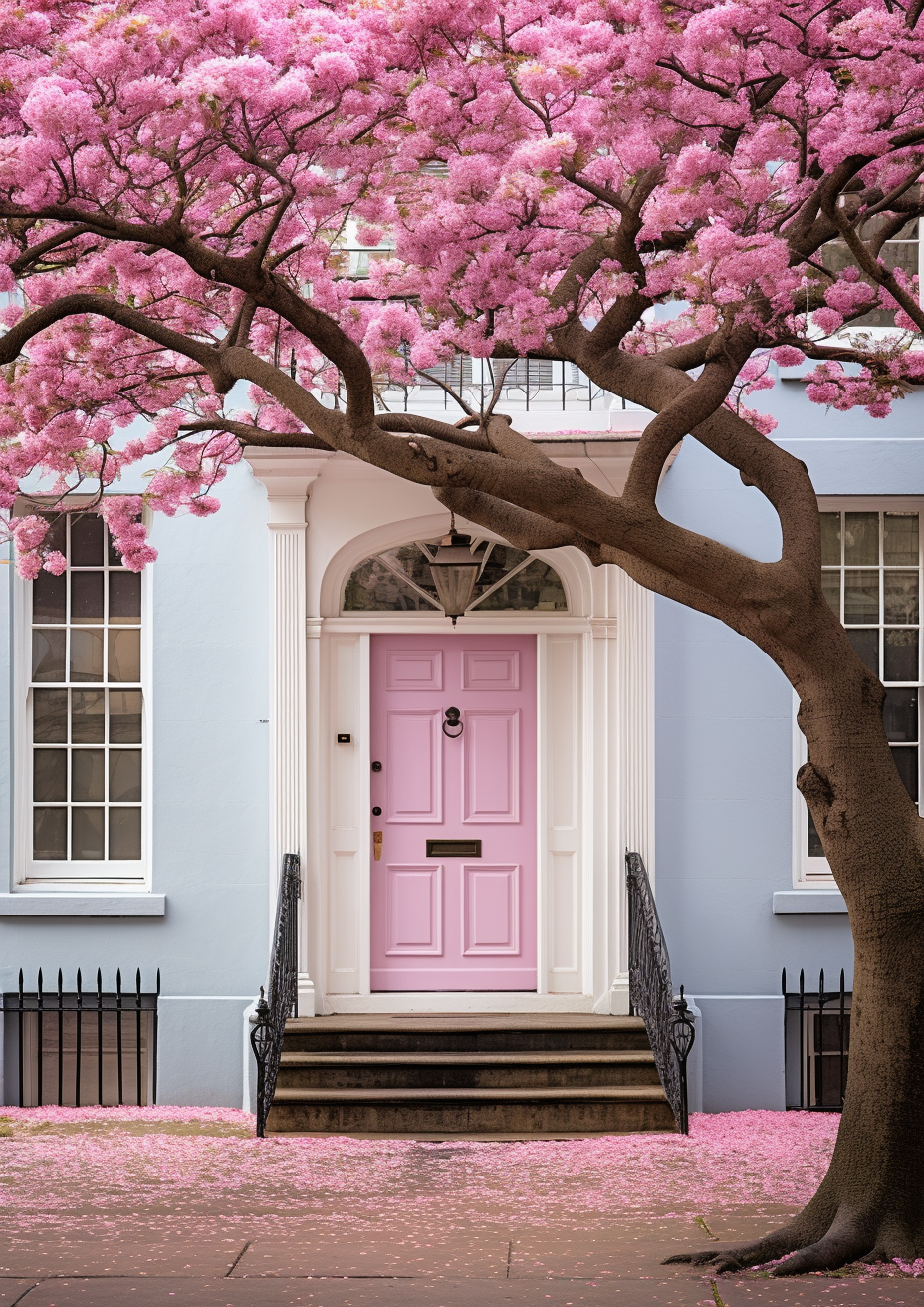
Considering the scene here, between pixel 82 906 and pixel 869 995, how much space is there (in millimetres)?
5532

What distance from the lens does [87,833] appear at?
9523 millimetres

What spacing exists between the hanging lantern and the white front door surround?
429 millimetres

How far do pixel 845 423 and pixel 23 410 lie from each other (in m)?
5.29

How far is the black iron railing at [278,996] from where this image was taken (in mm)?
7727

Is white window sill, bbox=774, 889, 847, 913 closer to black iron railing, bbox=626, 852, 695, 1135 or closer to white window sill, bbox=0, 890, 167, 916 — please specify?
black iron railing, bbox=626, 852, 695, 1135

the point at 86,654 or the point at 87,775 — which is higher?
the point at 86,654

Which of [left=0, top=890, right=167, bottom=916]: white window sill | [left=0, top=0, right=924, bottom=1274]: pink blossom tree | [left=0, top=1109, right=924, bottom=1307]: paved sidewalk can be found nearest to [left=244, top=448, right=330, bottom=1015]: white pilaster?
[left=0, top=890, right=167, bottom=916]: white window sill

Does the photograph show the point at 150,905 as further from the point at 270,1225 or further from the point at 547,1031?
the point at 270,1225

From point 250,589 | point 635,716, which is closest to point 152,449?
point 250,589

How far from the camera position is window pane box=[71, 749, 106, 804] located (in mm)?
9516

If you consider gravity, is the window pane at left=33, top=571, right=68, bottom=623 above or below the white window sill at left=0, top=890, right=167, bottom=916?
above

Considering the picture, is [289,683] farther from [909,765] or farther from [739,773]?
[909,765]

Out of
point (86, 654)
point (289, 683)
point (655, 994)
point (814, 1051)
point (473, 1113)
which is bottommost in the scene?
point (473, 1113)

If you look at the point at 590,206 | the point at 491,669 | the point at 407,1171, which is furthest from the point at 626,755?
the point at 590,206
